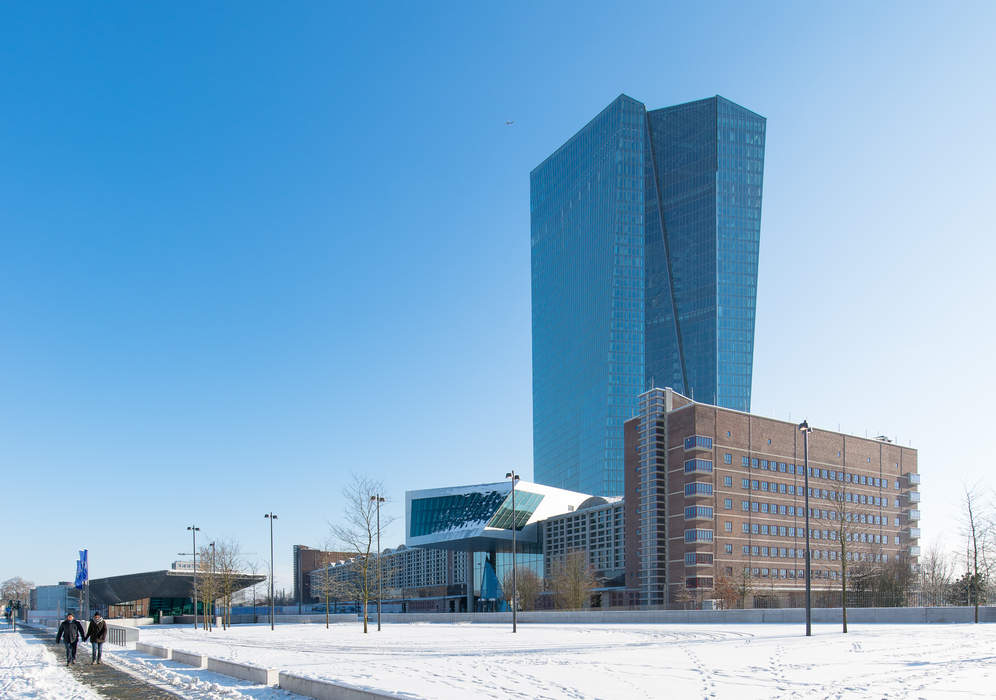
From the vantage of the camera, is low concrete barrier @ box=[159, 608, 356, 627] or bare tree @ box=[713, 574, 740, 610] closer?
bare tree @ box=[713, 574, 740, 610]

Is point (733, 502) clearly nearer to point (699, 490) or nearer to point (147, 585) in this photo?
point (699, 490)

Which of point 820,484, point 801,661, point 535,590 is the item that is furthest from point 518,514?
point 801,661

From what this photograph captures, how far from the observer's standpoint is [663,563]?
8512 cm

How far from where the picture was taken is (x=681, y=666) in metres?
19.2

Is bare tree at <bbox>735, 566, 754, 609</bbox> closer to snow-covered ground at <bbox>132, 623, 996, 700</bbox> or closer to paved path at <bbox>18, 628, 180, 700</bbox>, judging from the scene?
snow-covered ground at <bbox>132, 623, 996, 700</bbox>

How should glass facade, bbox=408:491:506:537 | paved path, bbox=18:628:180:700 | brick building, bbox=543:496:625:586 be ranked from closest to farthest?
paved path, bbox=18:628:180:700 < brick building, bbox=543:496:625:586 < glass facade, bbox=408:491:506:537

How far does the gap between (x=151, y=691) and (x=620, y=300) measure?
171 meters

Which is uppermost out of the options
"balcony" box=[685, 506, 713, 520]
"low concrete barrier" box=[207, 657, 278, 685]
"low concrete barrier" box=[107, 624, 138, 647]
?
"low concrete barrier" box=[207, 657, 278, 685]

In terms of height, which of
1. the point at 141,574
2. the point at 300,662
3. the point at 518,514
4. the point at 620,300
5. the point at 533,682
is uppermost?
the point at 620,300

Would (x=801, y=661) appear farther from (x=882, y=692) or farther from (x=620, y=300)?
(x=620, y=300)

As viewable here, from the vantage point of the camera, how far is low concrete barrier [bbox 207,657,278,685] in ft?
59.1

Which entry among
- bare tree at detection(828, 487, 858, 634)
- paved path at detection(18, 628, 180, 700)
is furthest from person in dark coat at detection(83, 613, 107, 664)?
bare tree at detection(828, 487, 858, 634)

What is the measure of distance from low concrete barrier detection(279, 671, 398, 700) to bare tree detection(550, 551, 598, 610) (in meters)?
64.2

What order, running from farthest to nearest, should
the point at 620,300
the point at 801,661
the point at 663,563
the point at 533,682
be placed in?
the point at 620,300 → the point at 663,563 → the point at 801,661 → the point at 533,682
